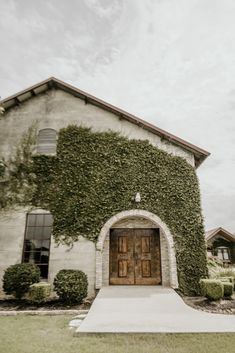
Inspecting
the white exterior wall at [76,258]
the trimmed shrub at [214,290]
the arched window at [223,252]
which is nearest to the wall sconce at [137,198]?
the white exterior wall at [76,258]

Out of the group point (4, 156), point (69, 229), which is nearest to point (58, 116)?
point (4, 156)

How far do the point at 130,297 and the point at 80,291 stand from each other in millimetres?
1749

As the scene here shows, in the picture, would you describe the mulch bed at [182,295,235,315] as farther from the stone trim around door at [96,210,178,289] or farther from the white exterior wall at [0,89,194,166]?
the white exterior wall at [0,89,194,166]

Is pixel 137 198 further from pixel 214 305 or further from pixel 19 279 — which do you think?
pixel 19 279

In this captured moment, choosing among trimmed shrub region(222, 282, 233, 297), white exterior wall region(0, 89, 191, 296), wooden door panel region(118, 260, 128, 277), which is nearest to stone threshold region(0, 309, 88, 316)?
white exterior wall region(0, 89, 191, 296)

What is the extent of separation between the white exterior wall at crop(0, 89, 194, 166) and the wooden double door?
13.3ft

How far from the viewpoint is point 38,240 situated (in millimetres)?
10195

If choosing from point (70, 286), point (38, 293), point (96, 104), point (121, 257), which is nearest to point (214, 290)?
point (121, 257)

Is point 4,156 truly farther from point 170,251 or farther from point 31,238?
point 170,251

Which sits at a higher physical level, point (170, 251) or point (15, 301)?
point (170, 251)

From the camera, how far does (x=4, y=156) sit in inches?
438

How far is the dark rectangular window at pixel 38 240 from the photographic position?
392 inches

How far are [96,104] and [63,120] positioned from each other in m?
1.78

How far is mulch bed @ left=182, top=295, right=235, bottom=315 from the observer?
7434mm
